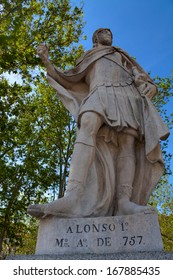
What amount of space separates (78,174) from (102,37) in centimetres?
331

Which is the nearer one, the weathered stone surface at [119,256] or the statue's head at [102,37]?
the weathered stone surface at [119,256]

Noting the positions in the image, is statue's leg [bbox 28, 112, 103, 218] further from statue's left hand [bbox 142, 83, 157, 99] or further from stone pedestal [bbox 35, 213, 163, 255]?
statue's left hand [bbox 142, 83, 157, 99]

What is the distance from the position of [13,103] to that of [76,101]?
747 centimetres

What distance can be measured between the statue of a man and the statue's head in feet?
2.31

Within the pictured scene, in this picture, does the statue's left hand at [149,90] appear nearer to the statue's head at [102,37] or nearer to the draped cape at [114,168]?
the draped cape at [114,168]

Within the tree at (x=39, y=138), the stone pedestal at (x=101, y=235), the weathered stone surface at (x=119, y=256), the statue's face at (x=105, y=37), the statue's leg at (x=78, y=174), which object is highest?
the tree at (x=39, y=138)

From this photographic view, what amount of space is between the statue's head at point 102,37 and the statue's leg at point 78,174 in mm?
2200

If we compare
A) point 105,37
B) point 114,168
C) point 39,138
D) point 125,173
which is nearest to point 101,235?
point 125,173

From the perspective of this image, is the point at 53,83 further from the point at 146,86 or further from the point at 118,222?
the point at 118,222

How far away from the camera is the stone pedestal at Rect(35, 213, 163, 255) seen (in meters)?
4.12

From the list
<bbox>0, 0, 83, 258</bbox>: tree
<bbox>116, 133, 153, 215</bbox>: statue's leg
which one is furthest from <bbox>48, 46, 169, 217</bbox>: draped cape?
<bbox>0, 0, 83, 258</bbox>: tree

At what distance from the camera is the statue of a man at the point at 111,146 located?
15.6ft

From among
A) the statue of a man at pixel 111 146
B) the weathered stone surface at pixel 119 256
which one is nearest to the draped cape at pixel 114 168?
the statue of a man at pixel 111 146

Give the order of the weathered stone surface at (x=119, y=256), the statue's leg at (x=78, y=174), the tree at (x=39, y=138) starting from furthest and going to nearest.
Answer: the tree at (x=39, y=138) < the statue's leg at (x=78, y=174) < the weathered stone surface at (x=119, y=256)
